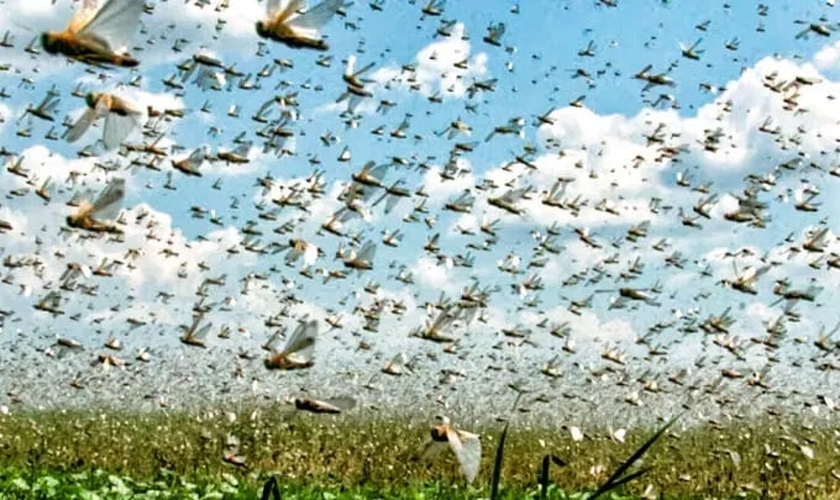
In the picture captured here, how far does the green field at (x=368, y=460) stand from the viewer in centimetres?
1085

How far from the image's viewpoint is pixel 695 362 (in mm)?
14898

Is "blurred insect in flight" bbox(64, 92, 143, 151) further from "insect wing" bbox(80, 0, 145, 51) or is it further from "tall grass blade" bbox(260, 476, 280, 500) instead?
"tall grass blade" bbox(260, 476, 280, 500)

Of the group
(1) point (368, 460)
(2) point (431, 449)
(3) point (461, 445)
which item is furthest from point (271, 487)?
(1) point (368, 460)

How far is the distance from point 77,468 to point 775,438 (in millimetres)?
8519

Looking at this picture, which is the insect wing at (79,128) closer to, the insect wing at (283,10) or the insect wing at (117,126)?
the insect wing at (117,126)

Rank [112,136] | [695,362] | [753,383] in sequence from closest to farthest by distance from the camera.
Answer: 1. [112,136]
2. [753,383]
3. [695,362]

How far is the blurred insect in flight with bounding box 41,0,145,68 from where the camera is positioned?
2.11m

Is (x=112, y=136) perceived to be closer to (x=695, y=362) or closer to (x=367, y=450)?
(x=367, y=450)

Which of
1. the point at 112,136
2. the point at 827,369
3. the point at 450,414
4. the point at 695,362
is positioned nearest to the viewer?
the point at 112,136

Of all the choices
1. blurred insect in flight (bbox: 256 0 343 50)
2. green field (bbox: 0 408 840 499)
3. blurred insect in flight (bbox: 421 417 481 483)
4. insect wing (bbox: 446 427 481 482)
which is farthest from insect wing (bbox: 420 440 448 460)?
green field (bbox: 0 408 840 499)

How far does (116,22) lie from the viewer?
6.96 feet

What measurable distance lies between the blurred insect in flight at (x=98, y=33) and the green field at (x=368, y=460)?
7767 mm

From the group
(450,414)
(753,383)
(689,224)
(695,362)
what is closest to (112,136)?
(689,224)

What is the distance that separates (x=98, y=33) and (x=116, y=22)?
44 millimetres
